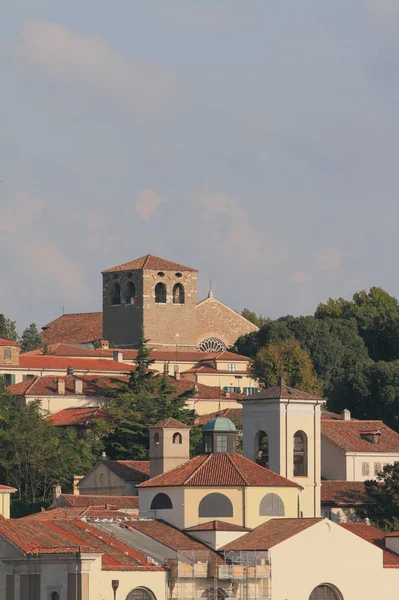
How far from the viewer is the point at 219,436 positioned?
3243 inches

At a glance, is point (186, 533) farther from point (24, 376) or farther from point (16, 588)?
point (24, 376)

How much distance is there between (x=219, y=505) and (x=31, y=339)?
3056 inches

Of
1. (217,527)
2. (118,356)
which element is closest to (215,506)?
(217,527)

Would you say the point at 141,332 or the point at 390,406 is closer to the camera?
the point at 390,406

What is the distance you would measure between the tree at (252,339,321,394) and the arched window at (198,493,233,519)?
39.8 m

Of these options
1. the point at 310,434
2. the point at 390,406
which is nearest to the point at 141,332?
the point at 390,406

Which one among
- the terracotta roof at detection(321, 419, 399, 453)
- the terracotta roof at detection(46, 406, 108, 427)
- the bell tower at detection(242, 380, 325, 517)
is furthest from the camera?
the terracotta roof at detection(46, 406, 108, 427)

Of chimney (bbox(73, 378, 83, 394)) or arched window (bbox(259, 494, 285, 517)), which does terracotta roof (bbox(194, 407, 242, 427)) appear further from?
arched window (bbox(259, 494, 285, 517))

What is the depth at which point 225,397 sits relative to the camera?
390 ft

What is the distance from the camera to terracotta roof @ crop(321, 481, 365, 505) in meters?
92.4

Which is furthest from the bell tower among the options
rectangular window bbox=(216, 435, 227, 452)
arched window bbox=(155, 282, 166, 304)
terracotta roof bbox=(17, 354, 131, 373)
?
arched window bbox=(155, 282, 166, 304)

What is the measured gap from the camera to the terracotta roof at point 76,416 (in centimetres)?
10732

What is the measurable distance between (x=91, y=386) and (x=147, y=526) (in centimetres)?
4029

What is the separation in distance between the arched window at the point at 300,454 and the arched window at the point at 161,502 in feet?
26.1
